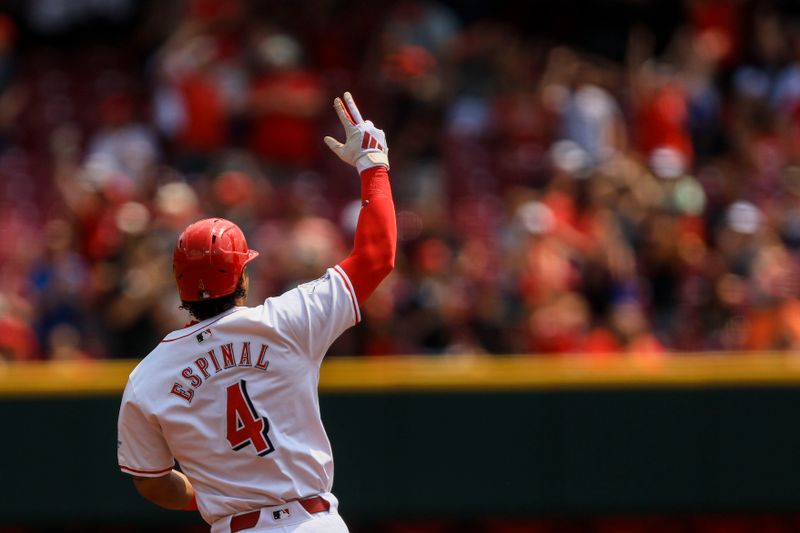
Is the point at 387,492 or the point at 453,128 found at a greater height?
the point at 453,128

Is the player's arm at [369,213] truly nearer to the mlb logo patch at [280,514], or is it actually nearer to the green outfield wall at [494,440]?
the mlb logo patch at [280,514]

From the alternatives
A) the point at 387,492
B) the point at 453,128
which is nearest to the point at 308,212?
the point at 453,128

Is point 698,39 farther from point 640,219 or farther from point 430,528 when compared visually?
point 430,528

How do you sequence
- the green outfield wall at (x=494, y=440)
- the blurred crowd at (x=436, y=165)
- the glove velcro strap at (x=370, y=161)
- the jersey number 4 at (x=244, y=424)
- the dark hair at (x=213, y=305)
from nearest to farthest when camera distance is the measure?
1. the jersey number 4 at (x=244, y=424)
2. the dark hair at (x=213, y=305)
3. the glove velcro strap at (x=370, y=161)
4. the green outfield wall at (x=494, y=440)
5. the blurred crowd at (x=436, y=165)

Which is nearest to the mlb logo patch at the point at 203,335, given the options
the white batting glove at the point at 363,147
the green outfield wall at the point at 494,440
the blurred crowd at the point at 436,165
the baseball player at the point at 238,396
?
the baseball player at the point at 238,396

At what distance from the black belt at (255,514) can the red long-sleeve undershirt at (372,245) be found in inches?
23.6

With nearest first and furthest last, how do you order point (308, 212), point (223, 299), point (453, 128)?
point (223, 299) < point (308, 212) < point (453, 128)

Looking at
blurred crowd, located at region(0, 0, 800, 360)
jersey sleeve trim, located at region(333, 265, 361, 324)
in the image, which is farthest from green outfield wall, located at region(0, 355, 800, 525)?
jersey sleeve trim, located at region(333, 265, 361, 324)

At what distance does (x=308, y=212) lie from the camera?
368 inches

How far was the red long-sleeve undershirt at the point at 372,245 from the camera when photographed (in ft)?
12.9

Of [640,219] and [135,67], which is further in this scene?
[135,67]

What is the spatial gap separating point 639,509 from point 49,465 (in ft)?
11.0

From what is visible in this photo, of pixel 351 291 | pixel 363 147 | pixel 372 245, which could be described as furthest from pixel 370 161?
pixel 351 291

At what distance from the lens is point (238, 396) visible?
12.5 feet
